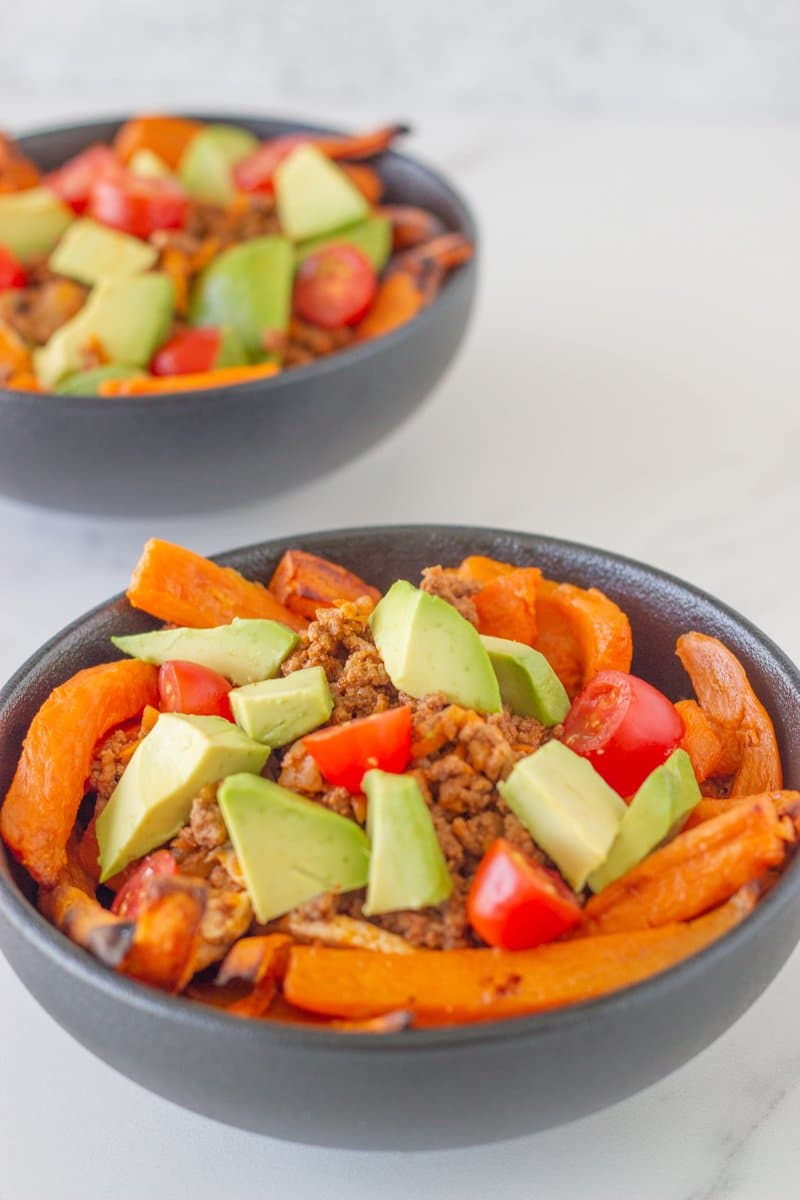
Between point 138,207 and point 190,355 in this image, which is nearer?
point 190,355

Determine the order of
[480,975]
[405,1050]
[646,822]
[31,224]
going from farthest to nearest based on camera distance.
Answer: [31,224] < [646,822] < [480,975] < [405,1050]

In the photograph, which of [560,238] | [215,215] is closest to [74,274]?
[215,215]

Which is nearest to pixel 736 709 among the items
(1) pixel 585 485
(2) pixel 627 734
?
(2) pixel 627 734

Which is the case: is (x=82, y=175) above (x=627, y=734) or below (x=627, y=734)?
above

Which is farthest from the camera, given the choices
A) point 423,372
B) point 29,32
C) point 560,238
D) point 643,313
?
point 29,32

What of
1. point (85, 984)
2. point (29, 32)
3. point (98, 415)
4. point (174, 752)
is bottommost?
point (85, 984)

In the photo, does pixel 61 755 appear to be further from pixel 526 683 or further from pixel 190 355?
pixel 190 355

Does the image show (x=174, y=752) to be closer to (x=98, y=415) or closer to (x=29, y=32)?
(x=98, y=415)
